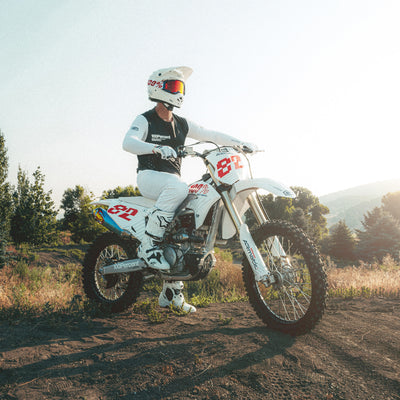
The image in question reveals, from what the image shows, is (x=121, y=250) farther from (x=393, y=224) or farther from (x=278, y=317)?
(x=393, y=224)

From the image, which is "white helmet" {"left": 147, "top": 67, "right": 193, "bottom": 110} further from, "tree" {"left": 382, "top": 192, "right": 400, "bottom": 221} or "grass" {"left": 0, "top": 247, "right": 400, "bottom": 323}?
"tree" {"left": 382, "top": 192, "right": 400, "bottom": 221}

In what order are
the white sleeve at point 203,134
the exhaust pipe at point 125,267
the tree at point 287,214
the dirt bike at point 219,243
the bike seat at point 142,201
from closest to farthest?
the dirt bike at point 219,243
the exhaust pipe at point 125,267
the bike seat at point 142,201
the white sleeve at point 203,134
the tree at point 287,214

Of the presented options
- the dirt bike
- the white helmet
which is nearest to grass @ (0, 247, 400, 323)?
the dirt bike

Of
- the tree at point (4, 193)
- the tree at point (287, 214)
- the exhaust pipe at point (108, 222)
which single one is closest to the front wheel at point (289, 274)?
the exhaust pipe at point (108, 222)

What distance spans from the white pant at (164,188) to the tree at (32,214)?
1676 cm

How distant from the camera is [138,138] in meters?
4.15

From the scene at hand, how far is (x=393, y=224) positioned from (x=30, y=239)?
24.1 meters

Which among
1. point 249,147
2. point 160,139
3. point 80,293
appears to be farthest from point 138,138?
point 80,293

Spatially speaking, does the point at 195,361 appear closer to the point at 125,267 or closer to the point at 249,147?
the point at 125,267

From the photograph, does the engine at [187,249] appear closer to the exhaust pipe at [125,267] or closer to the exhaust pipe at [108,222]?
the exhaust pipe at [125,267]

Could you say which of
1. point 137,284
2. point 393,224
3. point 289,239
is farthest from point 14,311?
point 393,224

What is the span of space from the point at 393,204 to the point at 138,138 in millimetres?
59455

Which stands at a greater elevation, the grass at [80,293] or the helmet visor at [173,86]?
the helmet visor at [173,86]

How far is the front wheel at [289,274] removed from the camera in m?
3.04
